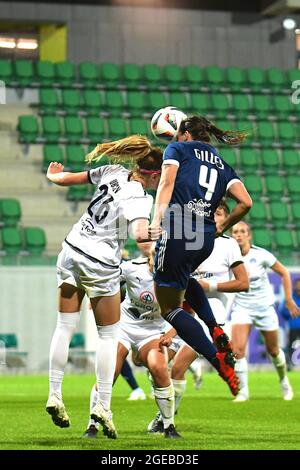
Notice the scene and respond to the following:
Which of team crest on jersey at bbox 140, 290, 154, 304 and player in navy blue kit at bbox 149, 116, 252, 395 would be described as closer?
player in navy blue kit at bbox 149, 116, 252, 395

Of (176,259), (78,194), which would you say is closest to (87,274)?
(176,259)

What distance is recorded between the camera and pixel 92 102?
1016 inches

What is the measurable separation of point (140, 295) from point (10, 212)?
14167 millimetres

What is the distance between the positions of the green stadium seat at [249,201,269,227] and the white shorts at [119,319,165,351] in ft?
50.1

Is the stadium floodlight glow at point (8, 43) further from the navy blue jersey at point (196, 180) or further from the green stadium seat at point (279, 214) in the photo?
the navy blue jersey at point (196, 180)

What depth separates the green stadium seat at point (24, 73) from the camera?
25.8 metres

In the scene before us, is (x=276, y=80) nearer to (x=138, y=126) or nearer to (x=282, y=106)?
(x=282, y=106)

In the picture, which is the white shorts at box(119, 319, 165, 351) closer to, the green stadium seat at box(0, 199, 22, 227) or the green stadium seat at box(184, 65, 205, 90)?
the green stadium seat at box(0, 199, 22, 227)

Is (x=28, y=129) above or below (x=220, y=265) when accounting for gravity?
above

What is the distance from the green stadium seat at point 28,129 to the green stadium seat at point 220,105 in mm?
4601

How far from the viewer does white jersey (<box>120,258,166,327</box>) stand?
8805 millimetres

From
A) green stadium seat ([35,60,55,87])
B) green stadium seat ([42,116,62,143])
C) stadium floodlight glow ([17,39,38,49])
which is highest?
stadium floodlight glow ([17,39,38,49])

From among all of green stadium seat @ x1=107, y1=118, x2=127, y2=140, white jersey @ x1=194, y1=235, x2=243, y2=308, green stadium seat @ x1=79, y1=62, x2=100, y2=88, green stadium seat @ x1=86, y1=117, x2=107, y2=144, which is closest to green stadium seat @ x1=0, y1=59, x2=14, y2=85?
green stadium seat @ x1=79, y1=62, x2=100, y2=88

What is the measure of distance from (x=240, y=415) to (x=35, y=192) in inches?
582
